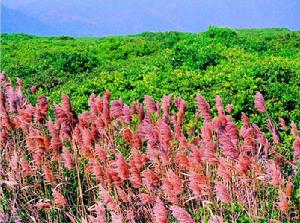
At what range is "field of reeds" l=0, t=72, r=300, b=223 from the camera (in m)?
→ 4.17

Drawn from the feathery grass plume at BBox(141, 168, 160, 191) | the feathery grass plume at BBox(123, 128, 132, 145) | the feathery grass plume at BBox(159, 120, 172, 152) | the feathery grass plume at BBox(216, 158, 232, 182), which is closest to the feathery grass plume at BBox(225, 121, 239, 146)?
the feathery grass plume at BBox(216, 158, 232, 182)

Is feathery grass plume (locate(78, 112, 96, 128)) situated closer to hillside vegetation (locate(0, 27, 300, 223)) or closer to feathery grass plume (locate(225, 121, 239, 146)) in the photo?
hillside vegetation (locate(0, 27, 300, 223))

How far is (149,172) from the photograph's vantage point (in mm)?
4234

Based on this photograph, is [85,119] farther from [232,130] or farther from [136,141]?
[232,130]

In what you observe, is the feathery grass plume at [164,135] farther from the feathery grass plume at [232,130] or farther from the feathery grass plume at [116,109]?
the feathery grass plume at [116,109]

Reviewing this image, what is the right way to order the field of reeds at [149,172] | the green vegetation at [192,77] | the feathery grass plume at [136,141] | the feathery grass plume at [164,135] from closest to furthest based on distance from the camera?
the field of reeds at [149,172] → the feathery grass plume at [164,135] → the feathery grass plume at [136,141] → the green vegetation at [192,77]

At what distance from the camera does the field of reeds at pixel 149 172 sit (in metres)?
4.17

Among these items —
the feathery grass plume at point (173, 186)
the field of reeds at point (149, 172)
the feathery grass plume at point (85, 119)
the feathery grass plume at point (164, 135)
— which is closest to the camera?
the feathery grass plume at point (173, 186)

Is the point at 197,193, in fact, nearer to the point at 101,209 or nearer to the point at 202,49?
the point at 101,209

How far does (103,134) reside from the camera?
19.0 feet

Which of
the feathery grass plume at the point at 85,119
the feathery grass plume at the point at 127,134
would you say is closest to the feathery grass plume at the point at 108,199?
the feathery grass plume at the point at 127,134

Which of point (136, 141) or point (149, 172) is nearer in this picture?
point (149, 172)

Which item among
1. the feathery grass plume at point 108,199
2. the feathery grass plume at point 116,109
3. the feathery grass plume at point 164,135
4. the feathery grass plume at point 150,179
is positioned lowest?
the feathery grass plume at point 108,199

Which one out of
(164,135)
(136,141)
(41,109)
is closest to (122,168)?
(164,135)
